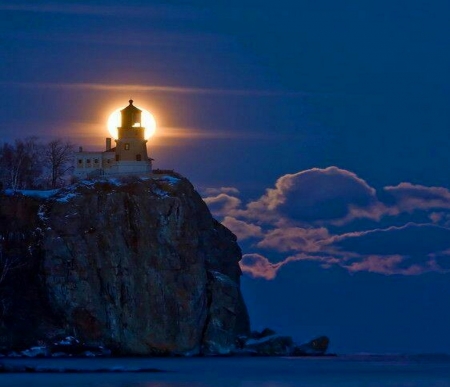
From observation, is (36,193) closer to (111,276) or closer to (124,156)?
(124,156)

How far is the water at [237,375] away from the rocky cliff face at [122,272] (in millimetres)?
5358

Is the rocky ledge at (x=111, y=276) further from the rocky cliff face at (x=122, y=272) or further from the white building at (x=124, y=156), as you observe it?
the white building at (x=124, y=156)

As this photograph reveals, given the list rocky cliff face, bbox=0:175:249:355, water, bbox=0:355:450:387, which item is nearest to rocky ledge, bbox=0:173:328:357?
rocky cliff face, bbox=0:175:249:355

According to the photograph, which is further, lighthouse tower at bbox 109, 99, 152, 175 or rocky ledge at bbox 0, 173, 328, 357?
lighthouse tower at bbox 109, 99, 152, 175

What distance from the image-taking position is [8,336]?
155 meters

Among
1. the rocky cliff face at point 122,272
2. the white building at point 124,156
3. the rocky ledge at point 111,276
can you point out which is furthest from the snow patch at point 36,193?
the white building at point 124,156

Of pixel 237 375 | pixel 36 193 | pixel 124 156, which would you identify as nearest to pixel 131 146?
pixel 124 156

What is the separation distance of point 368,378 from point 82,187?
41.6 meters

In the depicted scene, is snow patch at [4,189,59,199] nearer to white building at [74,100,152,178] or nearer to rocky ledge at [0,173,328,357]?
rocky ledge at [0,173,328,357]

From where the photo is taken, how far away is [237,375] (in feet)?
435

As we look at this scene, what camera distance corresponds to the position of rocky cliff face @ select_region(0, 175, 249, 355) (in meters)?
157

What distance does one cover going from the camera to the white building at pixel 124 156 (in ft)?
553

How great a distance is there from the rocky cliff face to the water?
5.36 m

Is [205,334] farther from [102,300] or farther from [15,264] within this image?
[15,264]
